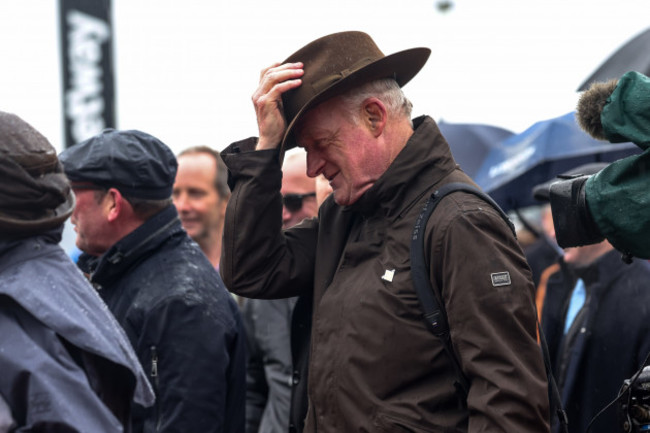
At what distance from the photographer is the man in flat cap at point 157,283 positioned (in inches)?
140

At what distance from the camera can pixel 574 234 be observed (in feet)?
8.67

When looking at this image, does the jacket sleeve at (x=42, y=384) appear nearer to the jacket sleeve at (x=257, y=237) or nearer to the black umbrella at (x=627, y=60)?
the jacket sleeve at (x=257, y=237)

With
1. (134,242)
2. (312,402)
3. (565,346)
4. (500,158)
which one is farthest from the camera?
(500,158)

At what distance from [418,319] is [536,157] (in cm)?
528

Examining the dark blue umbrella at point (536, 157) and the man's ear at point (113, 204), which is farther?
the dark blue umbrella at point (536, 157)

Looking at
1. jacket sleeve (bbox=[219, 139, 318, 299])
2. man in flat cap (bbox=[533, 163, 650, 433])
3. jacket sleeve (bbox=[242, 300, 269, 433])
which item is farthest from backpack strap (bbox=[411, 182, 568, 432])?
jacket sleeve (bbox=[242, 300, 269, 433])

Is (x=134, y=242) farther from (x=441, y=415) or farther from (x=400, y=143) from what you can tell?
(x=441, y=415)

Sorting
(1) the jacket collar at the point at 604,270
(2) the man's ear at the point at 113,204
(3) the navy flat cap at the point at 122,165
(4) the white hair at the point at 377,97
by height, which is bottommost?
(1) the jacket collar at the point at 604,270

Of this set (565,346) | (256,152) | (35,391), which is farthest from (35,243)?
(565,346)

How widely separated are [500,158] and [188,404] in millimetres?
5613

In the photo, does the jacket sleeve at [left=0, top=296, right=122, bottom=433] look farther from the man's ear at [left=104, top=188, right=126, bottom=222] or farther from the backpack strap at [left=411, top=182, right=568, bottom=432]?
the man's ear at [left=104, top=188, right=126, bottom=222]

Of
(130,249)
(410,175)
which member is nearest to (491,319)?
(410,175)

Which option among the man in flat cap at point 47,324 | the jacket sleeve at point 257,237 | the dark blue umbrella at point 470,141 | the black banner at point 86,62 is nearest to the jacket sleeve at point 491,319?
the jacket sleeve at point 257,237

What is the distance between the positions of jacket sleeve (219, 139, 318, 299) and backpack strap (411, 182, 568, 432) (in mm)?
590
